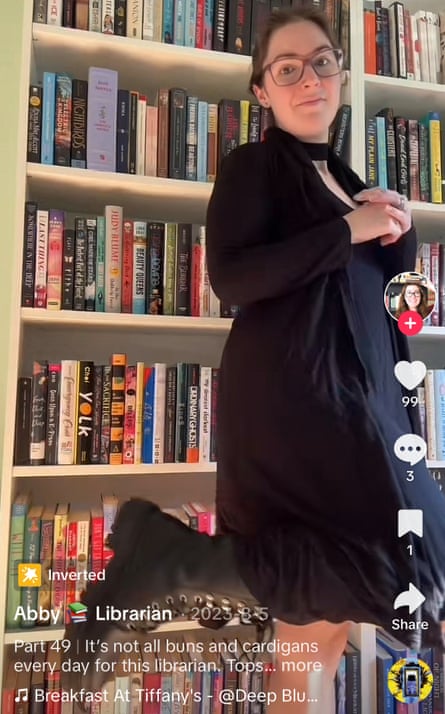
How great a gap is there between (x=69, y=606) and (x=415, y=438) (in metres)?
0.41

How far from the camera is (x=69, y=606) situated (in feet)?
1.97

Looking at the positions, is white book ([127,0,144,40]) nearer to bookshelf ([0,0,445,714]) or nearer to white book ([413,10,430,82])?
bookshelf ([0,0,445,714])

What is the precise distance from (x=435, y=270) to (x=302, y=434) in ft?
0.93

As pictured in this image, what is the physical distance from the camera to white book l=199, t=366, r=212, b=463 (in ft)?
2.25

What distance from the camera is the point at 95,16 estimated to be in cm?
74

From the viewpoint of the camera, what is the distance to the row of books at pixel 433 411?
0.63 meters

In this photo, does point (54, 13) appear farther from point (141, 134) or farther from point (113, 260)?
point (113, 260)

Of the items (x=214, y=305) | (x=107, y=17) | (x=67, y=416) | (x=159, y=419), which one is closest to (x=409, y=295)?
(x=214, y=305)

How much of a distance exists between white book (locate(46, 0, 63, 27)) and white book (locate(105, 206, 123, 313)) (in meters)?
0.25

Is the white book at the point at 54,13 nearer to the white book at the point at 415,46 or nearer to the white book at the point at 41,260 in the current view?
the white book at the point at 41,260

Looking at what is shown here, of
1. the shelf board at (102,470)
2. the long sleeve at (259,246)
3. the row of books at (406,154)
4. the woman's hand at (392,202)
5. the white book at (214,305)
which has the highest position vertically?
the row of books at (406,154)

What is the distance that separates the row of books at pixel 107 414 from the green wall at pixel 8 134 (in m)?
0.08

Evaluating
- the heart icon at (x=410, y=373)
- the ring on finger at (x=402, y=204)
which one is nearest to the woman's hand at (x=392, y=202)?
the ring on finger at (x=402, y=204)

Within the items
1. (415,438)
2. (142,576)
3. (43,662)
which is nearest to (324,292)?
(415,438)
